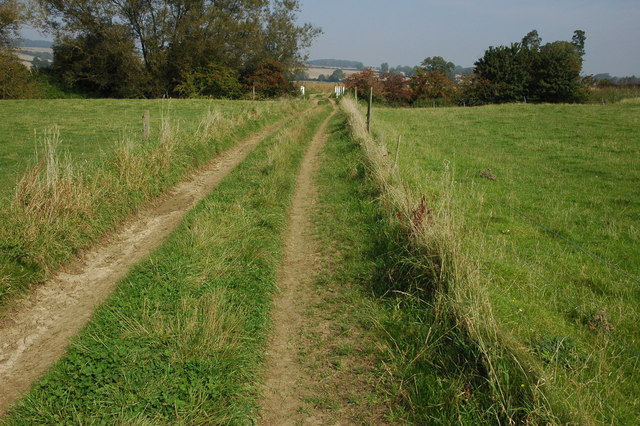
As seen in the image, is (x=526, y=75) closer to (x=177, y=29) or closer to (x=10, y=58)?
(x=177, y=29)

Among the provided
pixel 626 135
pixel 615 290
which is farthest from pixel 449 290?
pixel 626 135

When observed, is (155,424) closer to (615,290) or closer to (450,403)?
(450,403)

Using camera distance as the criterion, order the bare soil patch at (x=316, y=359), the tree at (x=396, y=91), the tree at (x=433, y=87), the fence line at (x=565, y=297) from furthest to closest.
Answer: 1. the tree at (x=396, y=91)
2. the tree at (x=433, y=87)
3. the fence line at (x=565, y=297)
4. the bare soil patch at (x=316, y=359)

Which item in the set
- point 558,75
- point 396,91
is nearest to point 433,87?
point 396,91

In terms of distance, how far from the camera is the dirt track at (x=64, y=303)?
3705 mm

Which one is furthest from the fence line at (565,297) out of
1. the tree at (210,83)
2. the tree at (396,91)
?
the tree at (396,91)

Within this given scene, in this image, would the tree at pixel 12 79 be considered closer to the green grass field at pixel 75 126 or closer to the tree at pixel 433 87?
the green grass field at pixel 75 126

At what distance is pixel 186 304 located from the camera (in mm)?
4254

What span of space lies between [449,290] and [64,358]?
3.79m

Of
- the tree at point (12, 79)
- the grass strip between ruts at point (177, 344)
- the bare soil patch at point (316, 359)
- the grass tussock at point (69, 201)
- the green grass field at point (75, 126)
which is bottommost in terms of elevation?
the bare soil patch at point (316, 359)

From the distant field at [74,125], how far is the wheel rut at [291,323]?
4612mm

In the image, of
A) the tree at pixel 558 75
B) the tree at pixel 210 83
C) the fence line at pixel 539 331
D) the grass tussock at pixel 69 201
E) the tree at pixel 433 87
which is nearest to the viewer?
the fence line at pixel 539 331

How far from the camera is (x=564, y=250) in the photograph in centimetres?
616

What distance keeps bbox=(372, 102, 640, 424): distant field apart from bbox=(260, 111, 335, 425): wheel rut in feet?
6.49
